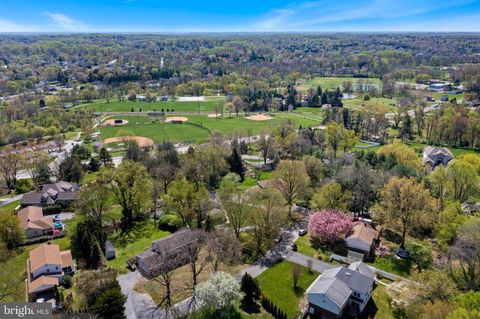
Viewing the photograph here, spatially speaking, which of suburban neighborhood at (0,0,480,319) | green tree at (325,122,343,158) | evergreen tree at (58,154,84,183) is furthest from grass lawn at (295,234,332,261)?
evergreen tree at (58,154,84,183)

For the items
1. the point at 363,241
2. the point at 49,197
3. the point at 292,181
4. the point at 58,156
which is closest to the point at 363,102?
the point at 292,181

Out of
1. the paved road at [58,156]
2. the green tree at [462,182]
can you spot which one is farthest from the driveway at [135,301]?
the green tree at [462,182]

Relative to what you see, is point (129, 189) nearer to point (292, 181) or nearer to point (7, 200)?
point (292, 181)

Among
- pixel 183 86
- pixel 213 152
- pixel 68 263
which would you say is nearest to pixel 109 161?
pixel 213 152

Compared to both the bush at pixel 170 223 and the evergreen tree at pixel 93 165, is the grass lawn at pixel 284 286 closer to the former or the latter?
the bush at pixel 170 223

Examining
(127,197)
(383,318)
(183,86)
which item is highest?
(183,86)

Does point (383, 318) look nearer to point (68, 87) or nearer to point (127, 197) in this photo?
point (127, 197)
